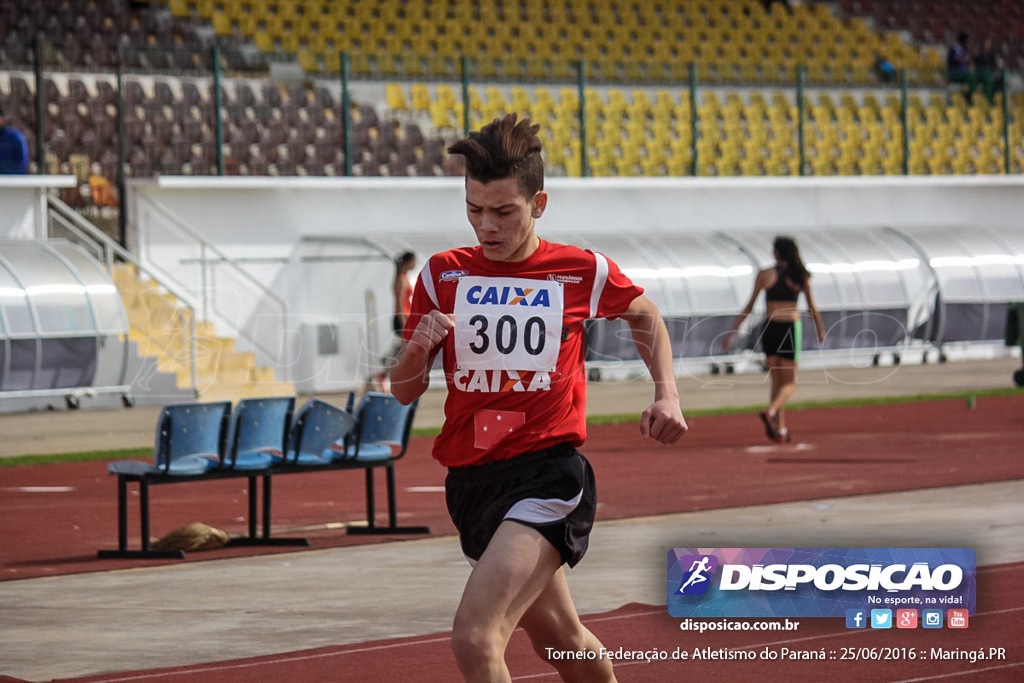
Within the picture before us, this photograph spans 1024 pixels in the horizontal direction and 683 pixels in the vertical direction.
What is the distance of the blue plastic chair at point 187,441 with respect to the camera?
11617 millimetres

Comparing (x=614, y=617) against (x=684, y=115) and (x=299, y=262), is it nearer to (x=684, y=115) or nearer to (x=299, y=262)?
(x=299, y=262)

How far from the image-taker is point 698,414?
78.5 ft

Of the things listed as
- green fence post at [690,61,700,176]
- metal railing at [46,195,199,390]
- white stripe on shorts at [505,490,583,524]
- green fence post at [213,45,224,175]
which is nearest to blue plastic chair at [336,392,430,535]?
white stripe on shorts at [505,490,583,524]

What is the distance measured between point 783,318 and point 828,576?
11268mm

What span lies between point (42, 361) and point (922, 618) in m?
21.1

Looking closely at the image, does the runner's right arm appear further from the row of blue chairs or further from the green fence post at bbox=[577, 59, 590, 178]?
the green fence post at bbox=[577, 59, 590, 178]

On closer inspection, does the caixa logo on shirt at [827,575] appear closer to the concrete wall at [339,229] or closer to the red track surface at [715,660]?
the red track surface at [715,660]

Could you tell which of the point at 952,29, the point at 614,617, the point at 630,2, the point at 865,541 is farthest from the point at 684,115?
the point at 614,617

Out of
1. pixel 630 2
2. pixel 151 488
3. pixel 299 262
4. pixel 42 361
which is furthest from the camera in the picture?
Result: pixel 630 2

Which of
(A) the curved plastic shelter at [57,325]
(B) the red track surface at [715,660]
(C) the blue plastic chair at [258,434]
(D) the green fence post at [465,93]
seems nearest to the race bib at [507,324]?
(B) the red track surface at [715,660]

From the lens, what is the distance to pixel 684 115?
38.1m

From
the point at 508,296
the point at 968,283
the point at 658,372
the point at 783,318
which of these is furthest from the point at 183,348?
the point at 658,372

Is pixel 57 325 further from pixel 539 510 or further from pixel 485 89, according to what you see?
pixel 539 510

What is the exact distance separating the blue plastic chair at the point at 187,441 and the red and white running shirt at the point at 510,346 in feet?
20.5
